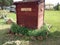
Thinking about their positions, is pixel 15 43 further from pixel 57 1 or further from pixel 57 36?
pixel 57 1

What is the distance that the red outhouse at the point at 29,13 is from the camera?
10195 mm

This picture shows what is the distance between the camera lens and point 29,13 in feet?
33.9

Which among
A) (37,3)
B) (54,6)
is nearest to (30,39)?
(37,3)

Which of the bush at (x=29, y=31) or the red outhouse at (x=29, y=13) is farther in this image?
the red outhouse at (x=29, y=13)

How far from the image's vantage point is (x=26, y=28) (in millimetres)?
10078

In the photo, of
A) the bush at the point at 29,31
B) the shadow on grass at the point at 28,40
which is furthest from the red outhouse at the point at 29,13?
the shadow on grass at the point at 28,40

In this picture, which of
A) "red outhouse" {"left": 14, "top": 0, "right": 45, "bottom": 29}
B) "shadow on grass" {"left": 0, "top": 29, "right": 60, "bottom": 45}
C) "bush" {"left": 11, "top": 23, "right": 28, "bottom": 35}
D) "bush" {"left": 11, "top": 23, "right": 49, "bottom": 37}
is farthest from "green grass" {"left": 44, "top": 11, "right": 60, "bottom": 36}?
"bush" {"left": 11, "top": 23, "right": 28, "bottom": 35}

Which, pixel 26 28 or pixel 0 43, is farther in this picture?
pixel 26 28

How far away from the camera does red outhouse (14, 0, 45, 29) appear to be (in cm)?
1020

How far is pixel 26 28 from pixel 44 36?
1.45 metres

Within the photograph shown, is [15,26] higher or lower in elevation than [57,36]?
higher

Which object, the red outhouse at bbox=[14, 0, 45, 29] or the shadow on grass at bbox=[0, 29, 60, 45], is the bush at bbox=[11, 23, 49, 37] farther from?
the red outhouse at bbox=[14, 0, 45, 29]

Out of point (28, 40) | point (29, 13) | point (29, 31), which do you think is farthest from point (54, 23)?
point (28, 40)

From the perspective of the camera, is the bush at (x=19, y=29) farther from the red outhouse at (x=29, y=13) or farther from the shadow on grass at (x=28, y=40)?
the red outhouse at (x=29, y=13)
